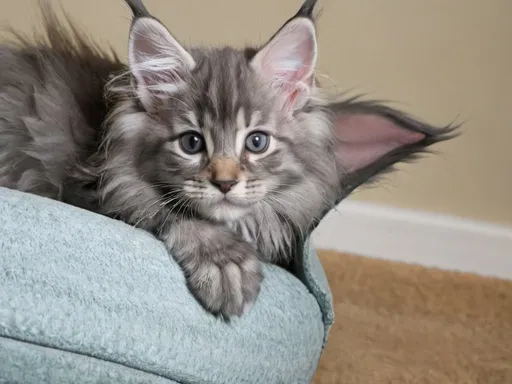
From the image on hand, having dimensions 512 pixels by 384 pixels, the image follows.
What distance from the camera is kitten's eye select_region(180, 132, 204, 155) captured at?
1.14 meters

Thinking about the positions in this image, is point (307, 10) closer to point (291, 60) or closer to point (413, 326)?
point (291, 60)

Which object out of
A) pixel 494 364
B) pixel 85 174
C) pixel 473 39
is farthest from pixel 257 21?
pixel 494 364

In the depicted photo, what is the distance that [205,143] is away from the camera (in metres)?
1.13

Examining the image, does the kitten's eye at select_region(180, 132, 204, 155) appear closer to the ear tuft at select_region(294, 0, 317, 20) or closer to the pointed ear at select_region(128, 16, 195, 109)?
the pointed ear at select_region(128, 16, 195, 109)

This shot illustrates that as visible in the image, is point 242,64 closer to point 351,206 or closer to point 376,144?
point 376,144

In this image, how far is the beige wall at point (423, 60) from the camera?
6.22 ft

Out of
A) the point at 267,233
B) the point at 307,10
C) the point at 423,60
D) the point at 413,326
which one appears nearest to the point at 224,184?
the point at 267,233

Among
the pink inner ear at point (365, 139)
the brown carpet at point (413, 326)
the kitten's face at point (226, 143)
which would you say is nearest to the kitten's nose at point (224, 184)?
the kitten's face at point (226, 143)

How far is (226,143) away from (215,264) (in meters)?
0.21

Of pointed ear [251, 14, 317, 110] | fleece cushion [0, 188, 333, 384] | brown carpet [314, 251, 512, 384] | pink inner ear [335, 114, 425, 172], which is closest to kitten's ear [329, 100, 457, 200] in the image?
pink inner ear [335, 114, 425, 172]

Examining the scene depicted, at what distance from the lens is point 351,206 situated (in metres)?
2.12

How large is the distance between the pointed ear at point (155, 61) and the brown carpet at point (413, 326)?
30.7 inches

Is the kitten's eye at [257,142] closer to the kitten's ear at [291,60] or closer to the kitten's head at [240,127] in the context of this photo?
the kitten's head at [240,127]

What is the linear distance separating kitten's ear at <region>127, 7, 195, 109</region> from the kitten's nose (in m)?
0.24
